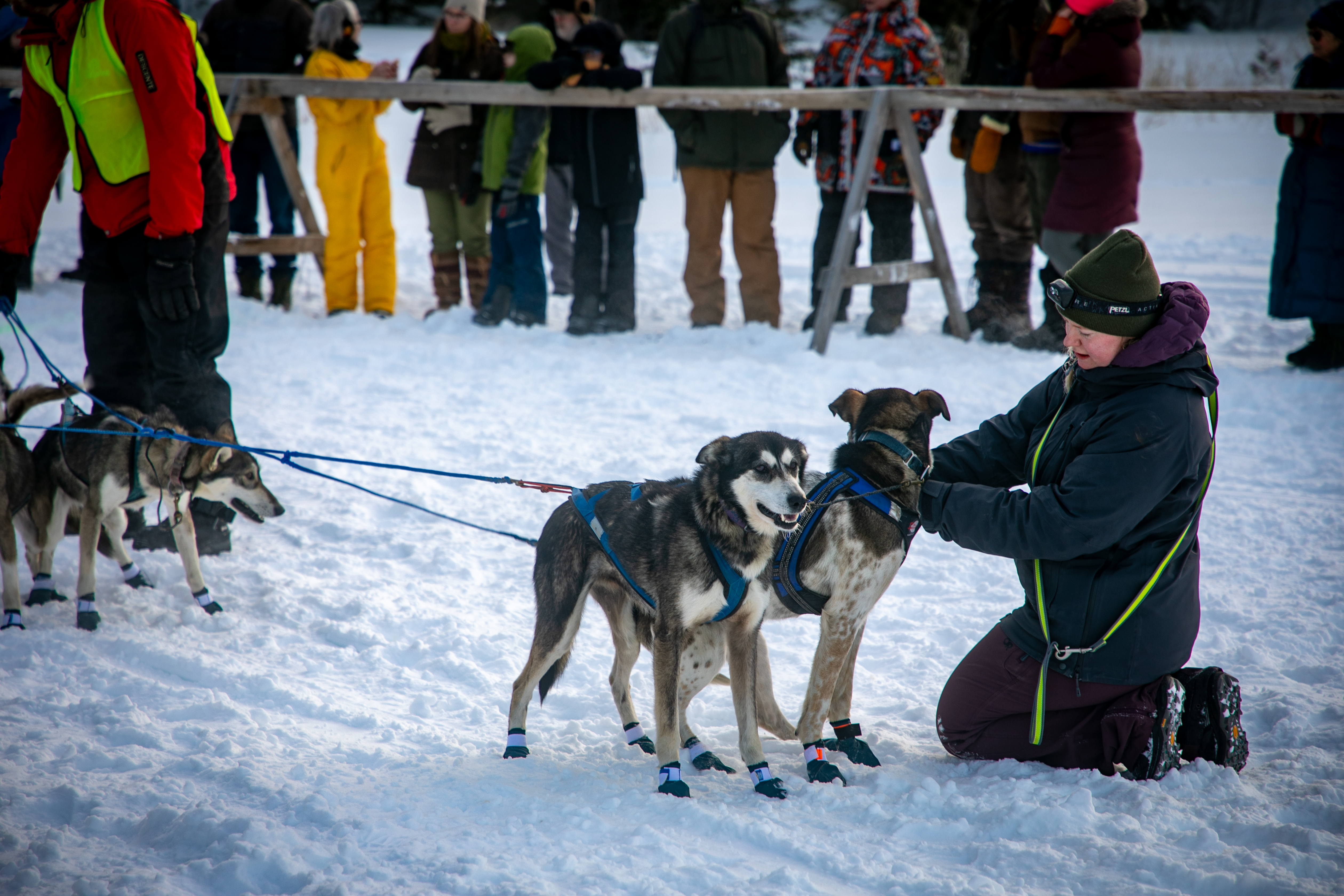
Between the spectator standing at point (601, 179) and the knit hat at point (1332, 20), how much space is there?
14.5 ft

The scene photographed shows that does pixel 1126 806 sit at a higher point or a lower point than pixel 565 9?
lower

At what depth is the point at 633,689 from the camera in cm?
345

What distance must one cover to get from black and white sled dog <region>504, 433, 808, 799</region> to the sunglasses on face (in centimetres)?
80

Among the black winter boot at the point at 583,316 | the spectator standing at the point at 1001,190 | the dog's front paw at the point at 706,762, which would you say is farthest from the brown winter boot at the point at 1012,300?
the dog's front paw at the point at 706,762

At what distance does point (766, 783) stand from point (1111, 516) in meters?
1.14

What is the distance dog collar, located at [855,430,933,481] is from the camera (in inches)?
110

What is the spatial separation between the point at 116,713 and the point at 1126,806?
112 inches

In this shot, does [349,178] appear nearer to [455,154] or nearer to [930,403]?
[455,154]

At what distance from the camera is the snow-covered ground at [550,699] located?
7.25 feet

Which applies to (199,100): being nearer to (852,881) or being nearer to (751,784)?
(751,784)

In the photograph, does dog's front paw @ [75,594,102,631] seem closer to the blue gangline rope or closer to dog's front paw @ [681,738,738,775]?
the blue gangline rope

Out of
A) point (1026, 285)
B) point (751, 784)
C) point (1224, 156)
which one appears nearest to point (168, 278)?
point (751, 784)

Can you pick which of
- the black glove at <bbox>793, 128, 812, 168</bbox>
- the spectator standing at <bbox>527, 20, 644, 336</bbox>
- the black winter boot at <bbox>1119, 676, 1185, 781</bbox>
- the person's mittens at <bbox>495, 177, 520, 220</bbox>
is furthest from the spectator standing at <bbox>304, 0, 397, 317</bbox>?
the black winter boot at <bbox>1119, 676, 1185, 781</bbox>

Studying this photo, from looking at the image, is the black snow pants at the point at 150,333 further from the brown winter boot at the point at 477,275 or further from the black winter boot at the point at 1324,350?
the black winter boot at the point at 1324,350
